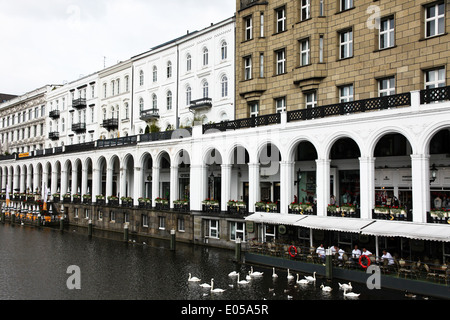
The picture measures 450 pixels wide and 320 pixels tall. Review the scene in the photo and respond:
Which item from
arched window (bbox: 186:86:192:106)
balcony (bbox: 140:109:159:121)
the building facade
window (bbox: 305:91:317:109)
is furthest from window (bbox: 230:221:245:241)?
balcony (bbox: 140:109:159:121)

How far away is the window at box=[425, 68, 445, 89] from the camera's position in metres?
25.4

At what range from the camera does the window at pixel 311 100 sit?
32.0 meters

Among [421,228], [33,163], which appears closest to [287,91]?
[421,228]

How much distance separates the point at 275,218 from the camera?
92.1ft

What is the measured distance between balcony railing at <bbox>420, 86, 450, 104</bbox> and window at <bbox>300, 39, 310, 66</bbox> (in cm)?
1099

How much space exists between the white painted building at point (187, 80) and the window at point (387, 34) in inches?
554

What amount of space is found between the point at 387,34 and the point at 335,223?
12904 millimetres

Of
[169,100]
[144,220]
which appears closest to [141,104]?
[169,100]

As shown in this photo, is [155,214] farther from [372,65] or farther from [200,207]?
[372,65]

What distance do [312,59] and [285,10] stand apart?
549 cm

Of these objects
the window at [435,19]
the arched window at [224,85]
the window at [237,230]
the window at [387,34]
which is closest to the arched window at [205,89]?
the arched window at [224,85]

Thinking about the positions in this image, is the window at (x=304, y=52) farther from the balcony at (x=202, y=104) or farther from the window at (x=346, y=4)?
the balcony at (x=202, y=104)

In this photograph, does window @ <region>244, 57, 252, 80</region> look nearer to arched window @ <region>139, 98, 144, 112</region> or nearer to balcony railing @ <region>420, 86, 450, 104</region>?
balcony railing @ <region>420, 86, 450, 104</region>
